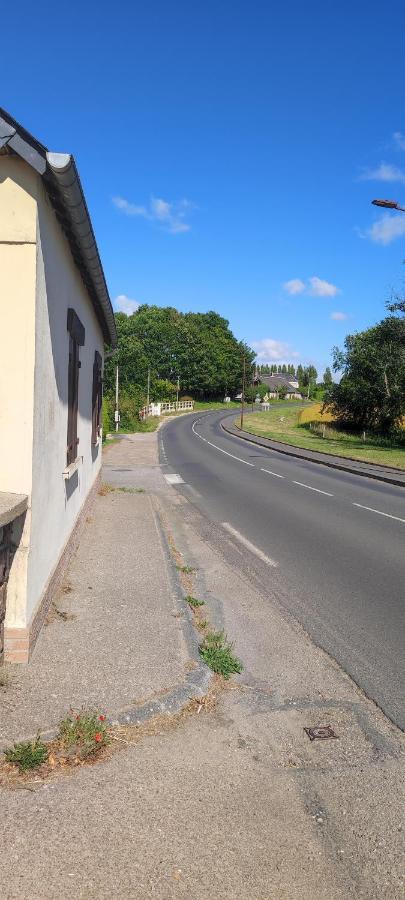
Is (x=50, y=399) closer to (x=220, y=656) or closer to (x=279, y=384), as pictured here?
(x=220, y=656)

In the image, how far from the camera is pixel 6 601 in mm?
4461

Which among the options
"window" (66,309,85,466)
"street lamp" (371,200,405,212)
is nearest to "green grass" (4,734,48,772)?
"window" (66,309,85,466)

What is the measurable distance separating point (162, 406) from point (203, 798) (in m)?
78.4

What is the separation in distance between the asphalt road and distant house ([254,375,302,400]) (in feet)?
393

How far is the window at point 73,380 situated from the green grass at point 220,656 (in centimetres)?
293

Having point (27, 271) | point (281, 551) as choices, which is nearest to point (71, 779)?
point (27, 271)

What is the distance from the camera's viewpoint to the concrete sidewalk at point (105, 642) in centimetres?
398

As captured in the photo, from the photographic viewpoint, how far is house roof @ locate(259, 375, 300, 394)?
15725 cm

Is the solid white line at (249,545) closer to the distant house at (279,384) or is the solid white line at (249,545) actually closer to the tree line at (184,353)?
the tree line at (184,353)

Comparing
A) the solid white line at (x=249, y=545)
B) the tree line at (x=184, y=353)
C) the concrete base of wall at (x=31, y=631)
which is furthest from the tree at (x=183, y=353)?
the concrete base of wall at (x=31, y=631)

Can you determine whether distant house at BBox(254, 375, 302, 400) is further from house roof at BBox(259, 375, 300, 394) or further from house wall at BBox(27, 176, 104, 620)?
house wall at BBox(27, 176, 104, 620)

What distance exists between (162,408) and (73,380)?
2889 inches

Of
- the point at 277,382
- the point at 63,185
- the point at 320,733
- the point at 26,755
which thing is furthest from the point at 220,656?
the point at 277,382

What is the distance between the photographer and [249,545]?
9836 millimetres
